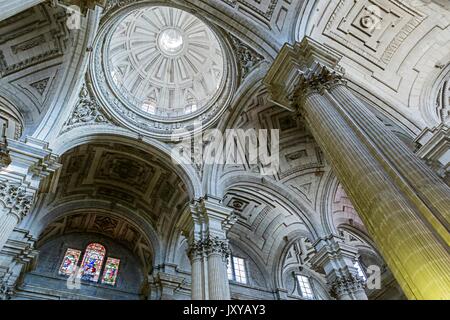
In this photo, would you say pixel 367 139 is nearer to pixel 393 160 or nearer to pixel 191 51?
pixel 393 160

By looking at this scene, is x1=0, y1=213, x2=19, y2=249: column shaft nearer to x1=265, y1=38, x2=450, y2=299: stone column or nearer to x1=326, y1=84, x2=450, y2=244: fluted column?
x1=265, y1=38, x2=450, y2=299: stone column

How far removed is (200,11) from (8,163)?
6.81 metres

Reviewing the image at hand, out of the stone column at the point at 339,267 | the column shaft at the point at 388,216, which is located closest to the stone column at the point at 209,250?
the stone column at the point at 339,267

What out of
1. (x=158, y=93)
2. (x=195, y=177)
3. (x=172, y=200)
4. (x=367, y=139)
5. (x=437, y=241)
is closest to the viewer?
(x=437, y=241)

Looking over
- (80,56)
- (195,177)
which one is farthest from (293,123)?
(80,56)

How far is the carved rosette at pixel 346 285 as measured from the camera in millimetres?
10117

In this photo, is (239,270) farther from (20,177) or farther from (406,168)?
(406,168)

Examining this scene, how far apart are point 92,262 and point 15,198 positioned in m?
7.48

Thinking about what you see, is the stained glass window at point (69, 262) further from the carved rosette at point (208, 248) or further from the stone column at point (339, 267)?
the stone column at point (339, 267)

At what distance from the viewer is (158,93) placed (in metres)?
15.8

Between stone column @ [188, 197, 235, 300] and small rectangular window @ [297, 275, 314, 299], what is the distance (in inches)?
314

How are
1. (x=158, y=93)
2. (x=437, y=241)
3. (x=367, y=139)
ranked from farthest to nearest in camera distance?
(x=158, y=93) → (x=367, y=139) → (x=437, y=241)

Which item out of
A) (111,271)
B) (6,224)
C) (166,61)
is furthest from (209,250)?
(166,61)

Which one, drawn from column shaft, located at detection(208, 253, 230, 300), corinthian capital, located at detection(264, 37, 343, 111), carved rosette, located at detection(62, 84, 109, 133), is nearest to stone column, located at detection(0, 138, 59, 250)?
carved rosette, located at detection(62, 84, 109, 133)
